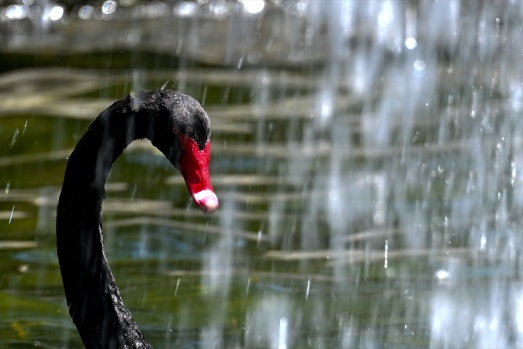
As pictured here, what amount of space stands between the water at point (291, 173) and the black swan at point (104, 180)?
80cm

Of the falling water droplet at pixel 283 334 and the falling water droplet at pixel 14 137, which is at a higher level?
the falling water droplet at pixel 14 137

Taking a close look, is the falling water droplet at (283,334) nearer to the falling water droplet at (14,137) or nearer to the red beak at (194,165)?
the red beak at (194,165)

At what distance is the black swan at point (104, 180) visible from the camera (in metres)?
2.88

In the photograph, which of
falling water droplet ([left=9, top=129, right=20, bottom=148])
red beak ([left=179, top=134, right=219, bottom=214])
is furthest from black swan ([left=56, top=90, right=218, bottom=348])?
falling water droplet ([left=9, top=129, right=20, bottom=148])

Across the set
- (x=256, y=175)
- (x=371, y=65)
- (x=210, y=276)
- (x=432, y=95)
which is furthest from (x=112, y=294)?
(x=371, y=65)

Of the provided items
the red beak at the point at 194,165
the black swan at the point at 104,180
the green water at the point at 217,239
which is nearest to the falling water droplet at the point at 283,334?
the green water at the point at 217,239

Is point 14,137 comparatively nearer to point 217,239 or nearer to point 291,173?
point 291,173

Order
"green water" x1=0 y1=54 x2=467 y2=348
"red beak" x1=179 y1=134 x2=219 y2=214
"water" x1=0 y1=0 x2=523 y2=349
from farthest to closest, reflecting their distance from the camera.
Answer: "water" x1=0 y1=0 x2=523 y2=349, "green water" x1=0 y1=54 x2=467 y2=348, "red beak" x1=179 y1=134 x2=219 y2=214

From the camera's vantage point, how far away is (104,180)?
9.80ft

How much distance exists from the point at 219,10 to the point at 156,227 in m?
4.80

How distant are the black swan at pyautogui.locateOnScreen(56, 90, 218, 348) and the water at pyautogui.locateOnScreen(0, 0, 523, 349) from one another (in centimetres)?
80

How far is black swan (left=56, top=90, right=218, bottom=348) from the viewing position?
9.45 ft

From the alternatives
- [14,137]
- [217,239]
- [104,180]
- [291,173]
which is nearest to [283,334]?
[104,180]

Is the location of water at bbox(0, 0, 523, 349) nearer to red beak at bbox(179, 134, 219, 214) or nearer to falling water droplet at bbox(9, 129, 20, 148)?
falling water droplet at bbox(9, 129, 20, 148)
